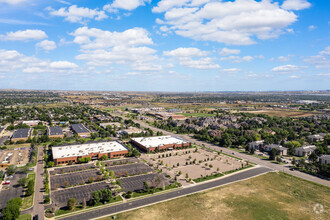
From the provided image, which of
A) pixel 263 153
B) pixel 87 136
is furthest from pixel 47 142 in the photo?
pixel 263 153

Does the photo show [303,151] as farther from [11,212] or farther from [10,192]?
[10,192]

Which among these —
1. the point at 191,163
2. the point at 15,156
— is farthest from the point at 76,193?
the point at 15,156

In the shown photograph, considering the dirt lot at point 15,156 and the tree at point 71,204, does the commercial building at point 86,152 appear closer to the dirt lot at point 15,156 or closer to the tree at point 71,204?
the dirt lot at point 15,156

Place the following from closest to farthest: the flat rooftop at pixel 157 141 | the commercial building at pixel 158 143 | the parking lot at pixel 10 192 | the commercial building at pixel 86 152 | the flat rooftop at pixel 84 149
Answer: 1. the parking lot at pixel 10 192
2. the commercial building at pixel 86 152
3. the flat rooftop at pixel 84 149
4. the commercial building at pixel 158 143
5. the flat rooftop at pixel 157 141

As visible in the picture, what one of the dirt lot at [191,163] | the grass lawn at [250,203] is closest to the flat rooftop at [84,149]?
the dirt lot at [191,163]

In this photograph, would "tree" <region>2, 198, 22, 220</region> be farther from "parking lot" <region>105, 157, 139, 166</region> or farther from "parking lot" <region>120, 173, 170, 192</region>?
"parking lot" <region>105, 157, 139, 166</region>

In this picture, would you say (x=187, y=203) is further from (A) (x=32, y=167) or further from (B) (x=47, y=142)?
(B) (x=47, y=142)
